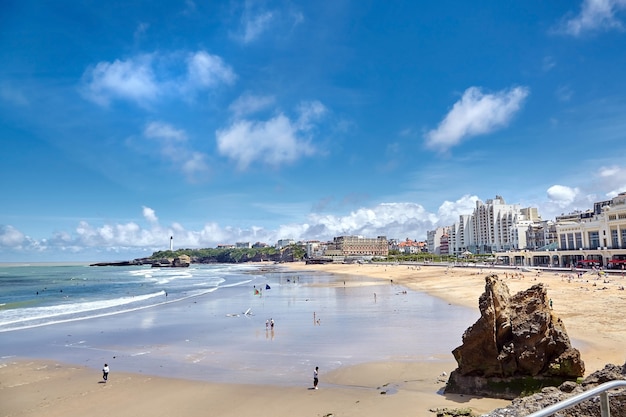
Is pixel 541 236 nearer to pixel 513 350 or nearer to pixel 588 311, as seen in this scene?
pixel 588 311

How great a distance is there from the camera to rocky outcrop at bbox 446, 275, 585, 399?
1270cm

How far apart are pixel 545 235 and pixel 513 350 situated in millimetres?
139041

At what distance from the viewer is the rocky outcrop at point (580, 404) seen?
5.63 m

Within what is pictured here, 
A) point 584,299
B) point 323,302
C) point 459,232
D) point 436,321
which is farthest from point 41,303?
point 459,232

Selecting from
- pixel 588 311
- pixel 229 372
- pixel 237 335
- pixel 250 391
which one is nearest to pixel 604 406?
pixel 250 391

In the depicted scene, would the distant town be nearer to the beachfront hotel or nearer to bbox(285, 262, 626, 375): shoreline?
the beachfront hotel

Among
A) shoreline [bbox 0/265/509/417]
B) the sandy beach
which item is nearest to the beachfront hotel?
shoreline [bbox 0/265/509/417]

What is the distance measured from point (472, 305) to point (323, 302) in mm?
14804

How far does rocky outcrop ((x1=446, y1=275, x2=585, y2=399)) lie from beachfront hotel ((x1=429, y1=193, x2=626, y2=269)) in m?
60.8

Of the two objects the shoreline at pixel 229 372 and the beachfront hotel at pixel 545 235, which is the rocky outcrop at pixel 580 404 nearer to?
the shoreline at pixel 229 372

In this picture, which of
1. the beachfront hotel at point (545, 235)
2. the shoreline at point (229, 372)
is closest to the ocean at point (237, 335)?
the shoreline at point (229, 372)

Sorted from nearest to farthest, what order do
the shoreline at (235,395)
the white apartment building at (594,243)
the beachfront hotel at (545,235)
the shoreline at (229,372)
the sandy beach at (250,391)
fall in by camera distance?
1. the shoreline at (235,395)
2. the sandy beach at (250,391)
3. the shoreline at (229,372)
4. the white apartment building at (594,243)
5. the beachfront hotel at (545,235)

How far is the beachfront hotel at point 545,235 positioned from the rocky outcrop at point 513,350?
2392 inches

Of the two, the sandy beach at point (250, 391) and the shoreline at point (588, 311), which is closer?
the sandy beach at point (250, 391)
